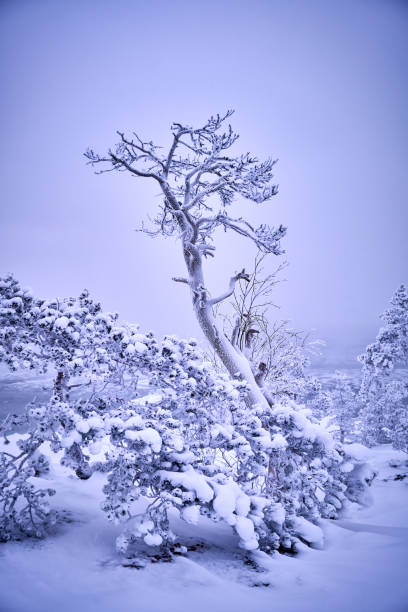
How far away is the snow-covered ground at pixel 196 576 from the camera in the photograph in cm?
218

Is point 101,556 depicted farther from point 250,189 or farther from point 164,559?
point 250,189

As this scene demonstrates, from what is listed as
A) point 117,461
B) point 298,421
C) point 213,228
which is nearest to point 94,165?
point 213,228

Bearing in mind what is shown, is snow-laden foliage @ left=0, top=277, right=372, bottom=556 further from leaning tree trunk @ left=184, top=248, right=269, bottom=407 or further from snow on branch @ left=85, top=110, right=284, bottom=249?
snow on branch @ left=85, top=110, right=284, bottom=249

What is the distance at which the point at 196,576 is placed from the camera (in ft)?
8.50

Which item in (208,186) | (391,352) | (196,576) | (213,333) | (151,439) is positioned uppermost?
(208,186)

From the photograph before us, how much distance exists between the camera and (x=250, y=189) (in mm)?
5992

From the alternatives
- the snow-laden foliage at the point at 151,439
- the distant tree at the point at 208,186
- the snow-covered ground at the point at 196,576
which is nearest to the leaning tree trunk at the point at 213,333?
the distant tree at the point at 208,186

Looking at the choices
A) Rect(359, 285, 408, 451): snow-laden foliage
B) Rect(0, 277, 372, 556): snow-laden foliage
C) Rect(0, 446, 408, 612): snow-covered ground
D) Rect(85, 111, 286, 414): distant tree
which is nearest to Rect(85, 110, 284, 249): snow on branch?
Rect(85, 111, 286, 414): distant tree

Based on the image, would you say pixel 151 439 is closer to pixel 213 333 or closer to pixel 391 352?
pixel 213 333

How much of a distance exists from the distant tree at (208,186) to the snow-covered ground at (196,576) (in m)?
2.59

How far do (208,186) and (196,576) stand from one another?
6404mm

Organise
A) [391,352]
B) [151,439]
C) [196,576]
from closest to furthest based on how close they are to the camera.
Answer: [196,576] → [151,439] → [391,352]

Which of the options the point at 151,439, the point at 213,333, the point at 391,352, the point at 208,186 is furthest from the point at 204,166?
the point at 391,352

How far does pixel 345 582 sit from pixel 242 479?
1284 millimetres
